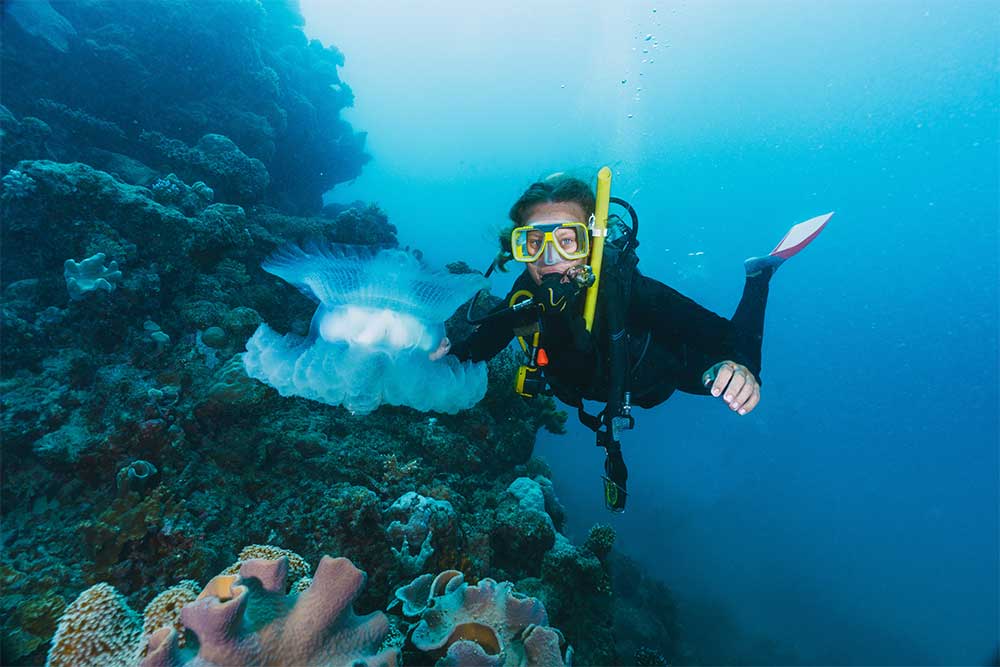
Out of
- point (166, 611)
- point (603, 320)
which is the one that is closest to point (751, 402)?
point (603, 320)

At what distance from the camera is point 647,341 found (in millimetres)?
4059

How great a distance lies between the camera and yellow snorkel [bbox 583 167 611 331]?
137 inches

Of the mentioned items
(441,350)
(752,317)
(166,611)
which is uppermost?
(752,317)

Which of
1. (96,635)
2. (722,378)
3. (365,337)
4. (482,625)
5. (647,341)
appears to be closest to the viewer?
(96,635)

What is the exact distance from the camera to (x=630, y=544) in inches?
890

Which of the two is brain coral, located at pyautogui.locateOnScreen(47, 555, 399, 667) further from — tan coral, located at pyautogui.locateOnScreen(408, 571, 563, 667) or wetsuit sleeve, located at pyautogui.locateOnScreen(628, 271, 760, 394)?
wetsuit sleeve, located at pyautogui.locateOnScreen(628, 271, 760, 394)

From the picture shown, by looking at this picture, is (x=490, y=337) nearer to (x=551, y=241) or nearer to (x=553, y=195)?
(x=551, y=241)

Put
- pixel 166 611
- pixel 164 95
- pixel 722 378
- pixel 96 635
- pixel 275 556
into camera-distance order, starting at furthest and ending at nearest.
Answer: pixel 164 95 → pixel 722 378 → pixel 275 556 → pixel 166 611 → pixel 96 635

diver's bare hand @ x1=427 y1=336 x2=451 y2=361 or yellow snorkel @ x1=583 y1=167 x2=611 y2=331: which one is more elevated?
yellow snorkel @ x1=583 y1=167 x2=611 y2=331

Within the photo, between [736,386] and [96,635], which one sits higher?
[736,386]

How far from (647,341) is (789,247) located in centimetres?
171

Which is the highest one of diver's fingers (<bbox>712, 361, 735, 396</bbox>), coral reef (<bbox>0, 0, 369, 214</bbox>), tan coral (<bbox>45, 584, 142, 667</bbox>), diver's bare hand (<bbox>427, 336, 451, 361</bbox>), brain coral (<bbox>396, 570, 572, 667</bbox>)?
coral reef (<bbox>0, 0, 369, 214</bbox>)

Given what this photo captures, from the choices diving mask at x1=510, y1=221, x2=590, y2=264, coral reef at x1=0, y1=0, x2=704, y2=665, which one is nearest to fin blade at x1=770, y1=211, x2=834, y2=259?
diving mask at x1=510, y1=221, x2=590, y2=264

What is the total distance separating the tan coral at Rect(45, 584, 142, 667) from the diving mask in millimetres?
3451
